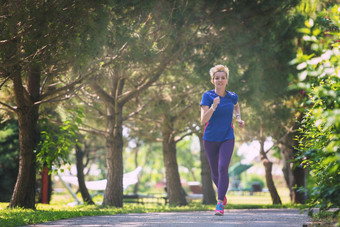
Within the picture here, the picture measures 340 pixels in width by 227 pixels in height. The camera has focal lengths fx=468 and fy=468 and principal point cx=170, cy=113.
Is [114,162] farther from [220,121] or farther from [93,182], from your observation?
[220,121]

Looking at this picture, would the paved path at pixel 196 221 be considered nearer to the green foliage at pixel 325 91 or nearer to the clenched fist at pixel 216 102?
the green foliage at pixel 325 91

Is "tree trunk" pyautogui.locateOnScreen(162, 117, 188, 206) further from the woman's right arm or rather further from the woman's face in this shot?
the woman's right arm

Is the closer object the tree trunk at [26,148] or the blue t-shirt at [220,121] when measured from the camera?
the blue t-shirt at [220,121]

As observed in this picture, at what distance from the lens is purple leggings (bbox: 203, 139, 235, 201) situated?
661 centimetres

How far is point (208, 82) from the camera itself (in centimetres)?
1158

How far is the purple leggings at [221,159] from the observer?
661 cm

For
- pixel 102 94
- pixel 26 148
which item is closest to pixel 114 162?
pixel 102 94

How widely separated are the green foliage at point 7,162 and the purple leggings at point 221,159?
10741mm

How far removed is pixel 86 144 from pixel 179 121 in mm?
11617

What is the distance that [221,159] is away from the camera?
668 cm

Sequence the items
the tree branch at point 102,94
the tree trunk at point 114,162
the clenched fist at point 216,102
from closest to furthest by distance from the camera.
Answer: the clenched fist at point 216,102 → the tree branch at point 102,94 → the tree trunk at point 114,162

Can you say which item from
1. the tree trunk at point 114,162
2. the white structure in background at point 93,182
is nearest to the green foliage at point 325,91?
the tree trunk at point 114,162

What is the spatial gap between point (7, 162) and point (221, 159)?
11.1 metres

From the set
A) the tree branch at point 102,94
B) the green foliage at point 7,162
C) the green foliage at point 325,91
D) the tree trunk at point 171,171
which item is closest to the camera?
the green foliage at point 325,91
